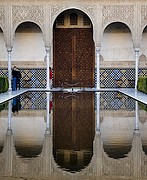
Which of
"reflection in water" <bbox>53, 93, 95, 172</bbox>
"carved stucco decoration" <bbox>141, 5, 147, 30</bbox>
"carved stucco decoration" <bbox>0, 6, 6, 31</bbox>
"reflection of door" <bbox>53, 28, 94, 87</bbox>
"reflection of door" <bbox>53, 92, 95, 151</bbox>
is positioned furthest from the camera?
"reflection of door" <bbox>53, 28, 94, 87</bbox>

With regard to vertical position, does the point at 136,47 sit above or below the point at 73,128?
above

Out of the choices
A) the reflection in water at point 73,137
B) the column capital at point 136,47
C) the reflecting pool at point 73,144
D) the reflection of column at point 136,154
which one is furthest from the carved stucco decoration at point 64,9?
the reflection of column at point 136,154

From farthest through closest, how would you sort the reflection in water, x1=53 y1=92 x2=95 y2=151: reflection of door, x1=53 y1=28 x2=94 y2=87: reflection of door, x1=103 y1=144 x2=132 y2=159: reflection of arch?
x1=53 y1=28 x2=94 y2=87: reflection of door → x1=53 y1=92 x2=95 y2=151: reflection of door → x1=103 y1=144 x2=132 y2=159: reflection of arch → the reflection in water

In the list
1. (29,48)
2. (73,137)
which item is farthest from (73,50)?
(73,137)

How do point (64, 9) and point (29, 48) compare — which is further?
point (29, 48)

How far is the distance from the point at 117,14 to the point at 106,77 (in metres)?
2.57

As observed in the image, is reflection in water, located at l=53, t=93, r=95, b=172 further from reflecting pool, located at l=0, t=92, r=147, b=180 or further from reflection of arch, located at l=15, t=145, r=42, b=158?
reflection of arch, located at l=15, t=145, r=42, b=158

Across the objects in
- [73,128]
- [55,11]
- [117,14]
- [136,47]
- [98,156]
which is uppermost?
[55,11]

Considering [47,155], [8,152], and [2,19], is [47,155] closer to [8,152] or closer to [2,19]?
[8,152]

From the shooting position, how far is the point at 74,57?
63.6 ft

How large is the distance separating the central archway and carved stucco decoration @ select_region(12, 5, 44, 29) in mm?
1708

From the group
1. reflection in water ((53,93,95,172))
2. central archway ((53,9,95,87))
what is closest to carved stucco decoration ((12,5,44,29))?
central archway ((53,9,95,87))

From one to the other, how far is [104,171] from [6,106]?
695 cm

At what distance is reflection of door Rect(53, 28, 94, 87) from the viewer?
63.4 ft
